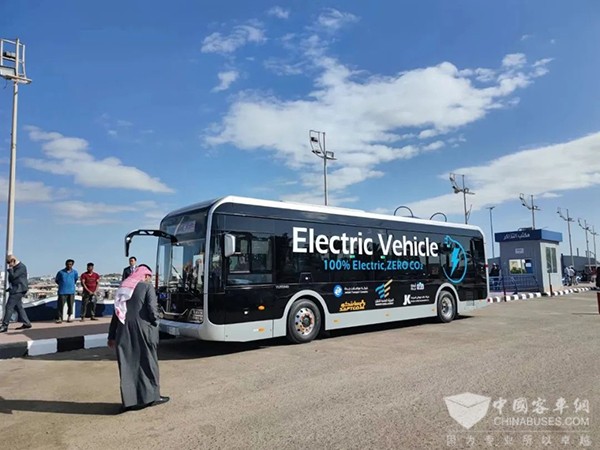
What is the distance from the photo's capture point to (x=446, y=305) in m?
13.6

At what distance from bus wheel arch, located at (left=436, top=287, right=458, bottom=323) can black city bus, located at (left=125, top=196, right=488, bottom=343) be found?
0.61ft

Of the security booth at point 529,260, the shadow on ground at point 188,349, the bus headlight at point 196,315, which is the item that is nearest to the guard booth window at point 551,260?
the security booth at point 529,260

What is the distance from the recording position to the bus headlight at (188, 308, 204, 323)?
8477mm

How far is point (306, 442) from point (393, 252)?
27.3ft

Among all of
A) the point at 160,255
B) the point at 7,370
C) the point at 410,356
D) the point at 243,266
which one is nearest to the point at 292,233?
the point at 243,266

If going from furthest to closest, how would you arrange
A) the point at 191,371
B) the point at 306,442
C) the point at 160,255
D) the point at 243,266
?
the point at 160,255
the point at 243,266
the point at 191,371
the point at 306,442

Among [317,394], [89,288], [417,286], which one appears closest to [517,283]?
[417,286]

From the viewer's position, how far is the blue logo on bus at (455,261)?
1372cm

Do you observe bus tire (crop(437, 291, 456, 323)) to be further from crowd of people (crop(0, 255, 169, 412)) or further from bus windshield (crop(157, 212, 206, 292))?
crowd of people (crop(0, 255, 169, 412))

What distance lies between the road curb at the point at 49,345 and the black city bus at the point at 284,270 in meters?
2.03

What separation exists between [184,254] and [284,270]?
6.81 ft

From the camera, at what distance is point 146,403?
5430mm

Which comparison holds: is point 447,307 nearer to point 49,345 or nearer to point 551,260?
point 49,345

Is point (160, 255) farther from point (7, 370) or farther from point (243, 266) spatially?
point (7, 370)
